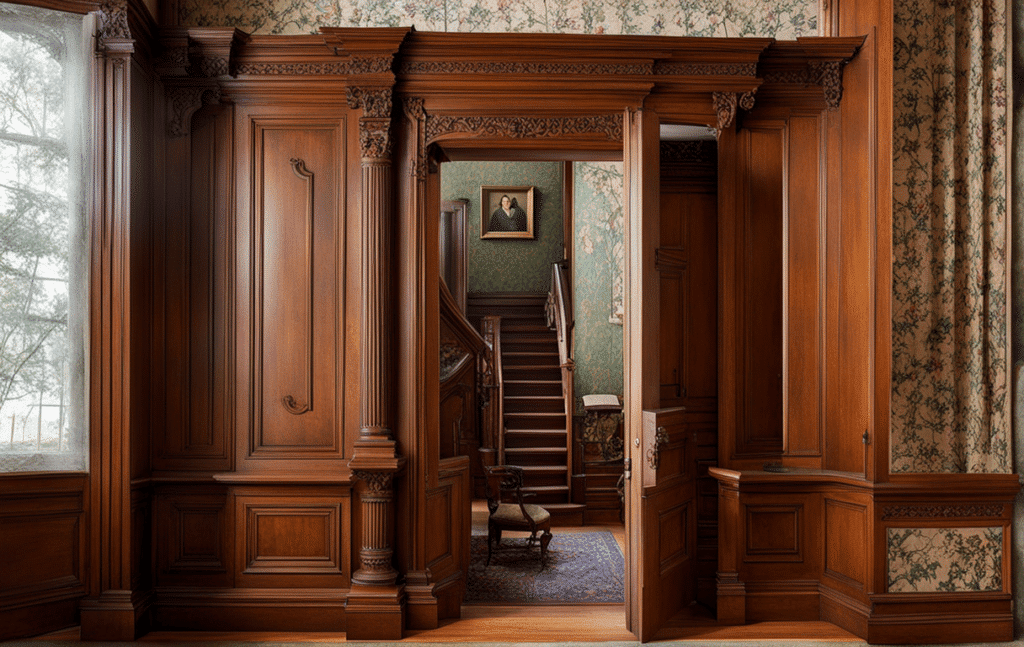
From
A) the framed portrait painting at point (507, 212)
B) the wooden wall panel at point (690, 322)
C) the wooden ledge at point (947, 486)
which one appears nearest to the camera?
the wooden ledge at point (947, 486)

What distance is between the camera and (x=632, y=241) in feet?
14.6

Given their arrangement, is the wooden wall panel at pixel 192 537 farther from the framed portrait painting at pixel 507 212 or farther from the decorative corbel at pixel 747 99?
the framed portrait painting at pixel 507 212

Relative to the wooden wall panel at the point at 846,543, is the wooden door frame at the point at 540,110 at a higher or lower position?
higher

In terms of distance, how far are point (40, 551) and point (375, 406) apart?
78.0 inches

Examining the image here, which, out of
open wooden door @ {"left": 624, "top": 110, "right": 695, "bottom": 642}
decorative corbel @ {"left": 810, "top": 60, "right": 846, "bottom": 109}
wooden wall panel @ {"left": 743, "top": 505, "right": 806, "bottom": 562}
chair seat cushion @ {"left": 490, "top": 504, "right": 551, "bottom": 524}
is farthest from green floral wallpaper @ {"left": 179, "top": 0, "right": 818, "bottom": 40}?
chair seat cushion @ {"left": 490, "top": 504, "right": 551, "bottom": 524}

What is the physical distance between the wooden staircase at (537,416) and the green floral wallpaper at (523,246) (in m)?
0.93

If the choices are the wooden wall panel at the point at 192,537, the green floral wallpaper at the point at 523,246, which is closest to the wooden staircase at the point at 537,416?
the green floral wallpaper at the point at 523,246

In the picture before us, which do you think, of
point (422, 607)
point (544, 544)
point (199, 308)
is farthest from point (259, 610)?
point (544, 544)

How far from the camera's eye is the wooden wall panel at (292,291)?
4.54 m

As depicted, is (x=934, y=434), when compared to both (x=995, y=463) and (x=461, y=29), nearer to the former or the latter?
(x=995, y=463)

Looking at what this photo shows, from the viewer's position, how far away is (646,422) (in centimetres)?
430

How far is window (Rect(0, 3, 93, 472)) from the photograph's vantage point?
4055 millimetres

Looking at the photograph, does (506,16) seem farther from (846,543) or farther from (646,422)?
(846,543)

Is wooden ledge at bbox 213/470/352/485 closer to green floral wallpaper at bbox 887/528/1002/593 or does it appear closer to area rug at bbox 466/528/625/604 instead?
area rug at bbox 466/528/625/604
